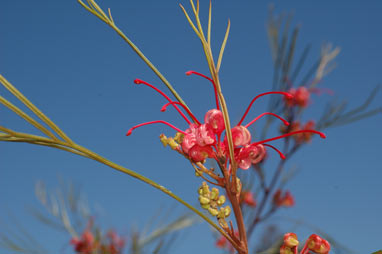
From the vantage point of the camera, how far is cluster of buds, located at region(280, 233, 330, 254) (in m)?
0.52

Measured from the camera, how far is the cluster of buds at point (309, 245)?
0.52 m

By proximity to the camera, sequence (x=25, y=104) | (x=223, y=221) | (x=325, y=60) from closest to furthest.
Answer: (x=25, y=104)
(x=223, y=221)
(x=325, y=60)

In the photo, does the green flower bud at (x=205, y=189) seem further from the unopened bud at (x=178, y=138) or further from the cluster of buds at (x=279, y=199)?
the cluster of buds at (x=279, y=199)

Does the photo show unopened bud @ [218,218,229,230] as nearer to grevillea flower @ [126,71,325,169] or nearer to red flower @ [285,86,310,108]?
grevillea flower @ [126,71,325,169]

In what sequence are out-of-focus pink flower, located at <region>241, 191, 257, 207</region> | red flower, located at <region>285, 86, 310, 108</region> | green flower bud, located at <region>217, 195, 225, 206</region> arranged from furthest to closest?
red flower, located at <region>285, 86, 310, 108</region> → out-of-focus pink flower, located at <region>241, 191, 257, 207</region> → green flower bud, located at <region>217, 195, 225, 206</region>

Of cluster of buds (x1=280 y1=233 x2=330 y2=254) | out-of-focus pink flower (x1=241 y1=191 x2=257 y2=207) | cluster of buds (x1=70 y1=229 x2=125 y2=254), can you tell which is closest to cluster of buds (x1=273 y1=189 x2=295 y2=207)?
out-of-focus pink flower (x1=241 y1=191 x2=257 y2=207)

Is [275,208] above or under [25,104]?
under

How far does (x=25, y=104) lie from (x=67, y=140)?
0.06m

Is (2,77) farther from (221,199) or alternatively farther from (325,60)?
(325,60)

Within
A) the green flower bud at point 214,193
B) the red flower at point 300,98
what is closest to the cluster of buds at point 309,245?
the green flower bud at point 214,193

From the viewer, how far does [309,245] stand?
1.78 ft

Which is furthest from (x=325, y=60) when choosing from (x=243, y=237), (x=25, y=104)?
(x=25, y=104)

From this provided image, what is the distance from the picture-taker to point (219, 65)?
0.51 meters

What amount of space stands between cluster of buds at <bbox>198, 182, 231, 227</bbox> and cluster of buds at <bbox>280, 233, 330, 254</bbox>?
84mm
